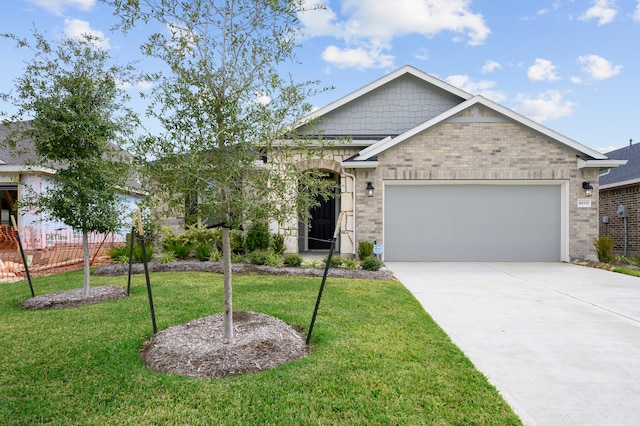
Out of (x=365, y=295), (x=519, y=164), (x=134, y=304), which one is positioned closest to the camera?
(x=134, y=304)

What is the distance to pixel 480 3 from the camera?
9.73 m

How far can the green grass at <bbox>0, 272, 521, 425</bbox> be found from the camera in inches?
108

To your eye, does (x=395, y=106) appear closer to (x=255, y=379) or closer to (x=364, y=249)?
(x=364, y=249)

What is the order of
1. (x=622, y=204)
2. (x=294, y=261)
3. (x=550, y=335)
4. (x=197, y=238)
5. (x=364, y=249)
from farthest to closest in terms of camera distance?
(x=622, y=204) < (x=197, y=238) < (x=364, y=249) < (x=294, y=261) < (x=550, y=335)

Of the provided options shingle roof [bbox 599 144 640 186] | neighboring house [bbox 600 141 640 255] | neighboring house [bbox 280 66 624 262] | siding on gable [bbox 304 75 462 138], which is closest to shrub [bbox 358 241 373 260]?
neighboring house [bbox 280 66 624 262]

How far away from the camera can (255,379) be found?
3.24 meters

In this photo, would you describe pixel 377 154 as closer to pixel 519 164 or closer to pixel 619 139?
pixel 519 164

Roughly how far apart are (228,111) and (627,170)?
15.9 metres

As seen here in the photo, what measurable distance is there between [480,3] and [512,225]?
6.18 meters

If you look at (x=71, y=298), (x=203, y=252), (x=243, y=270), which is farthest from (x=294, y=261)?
(x=71, y=298)

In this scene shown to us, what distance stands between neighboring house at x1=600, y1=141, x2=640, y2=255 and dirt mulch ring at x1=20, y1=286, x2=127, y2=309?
1450cm

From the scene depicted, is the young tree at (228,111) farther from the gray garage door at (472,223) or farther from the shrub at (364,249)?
the gray garage door at (472,223)

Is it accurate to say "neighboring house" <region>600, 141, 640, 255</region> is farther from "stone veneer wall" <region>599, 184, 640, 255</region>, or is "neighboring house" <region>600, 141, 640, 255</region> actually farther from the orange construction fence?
the orange construction fence

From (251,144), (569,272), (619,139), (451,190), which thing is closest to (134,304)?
(251,144)
